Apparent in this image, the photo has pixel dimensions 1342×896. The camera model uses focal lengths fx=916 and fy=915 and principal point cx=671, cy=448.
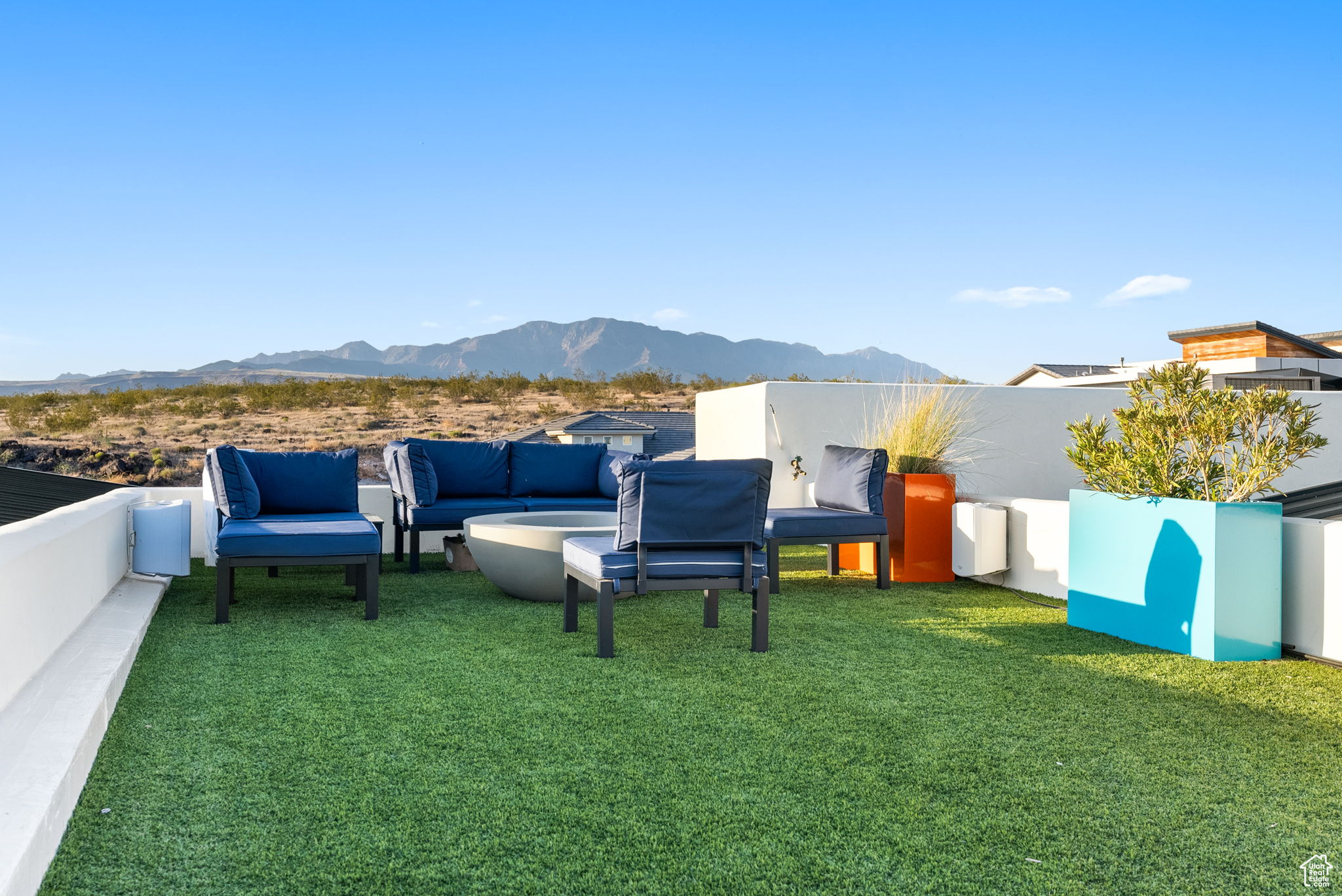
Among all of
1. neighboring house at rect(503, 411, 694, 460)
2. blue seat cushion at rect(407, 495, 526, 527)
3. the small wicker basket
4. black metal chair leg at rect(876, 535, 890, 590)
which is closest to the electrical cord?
black metal chair leg at rect(876, 535, 890, 590)

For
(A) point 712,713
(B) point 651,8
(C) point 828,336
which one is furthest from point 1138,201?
(A) point 712,713

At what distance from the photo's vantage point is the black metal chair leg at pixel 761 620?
4.07m

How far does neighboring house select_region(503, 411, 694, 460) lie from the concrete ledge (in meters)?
10.9

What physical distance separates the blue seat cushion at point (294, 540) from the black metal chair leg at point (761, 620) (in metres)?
2.02

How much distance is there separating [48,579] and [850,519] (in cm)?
427

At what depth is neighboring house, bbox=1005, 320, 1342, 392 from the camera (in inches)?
565

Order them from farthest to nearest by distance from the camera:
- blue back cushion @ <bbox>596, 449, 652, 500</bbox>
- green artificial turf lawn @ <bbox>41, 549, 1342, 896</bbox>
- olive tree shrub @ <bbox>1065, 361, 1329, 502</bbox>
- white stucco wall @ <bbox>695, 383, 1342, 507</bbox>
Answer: white stucco wall @ <bbox>695, 383, 1342, 507</bbox> → blue back cushion @ <bbox>596, 449, 652, 500</bbox> → olive tree shrub @ <bbox>1065, 361, 1329, 502</bbox> → green artificial turf lawn @ <bbox>41, 549, 1342, 896</bbox>

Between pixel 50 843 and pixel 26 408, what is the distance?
81.2 feet

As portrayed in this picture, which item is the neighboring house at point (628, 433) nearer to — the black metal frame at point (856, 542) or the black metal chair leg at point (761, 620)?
the black metal frame at point (856, 542)

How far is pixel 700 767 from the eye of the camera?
8.43 feet

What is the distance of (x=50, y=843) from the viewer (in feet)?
6.42

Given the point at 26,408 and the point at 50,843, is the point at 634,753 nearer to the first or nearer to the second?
the point at 50,843

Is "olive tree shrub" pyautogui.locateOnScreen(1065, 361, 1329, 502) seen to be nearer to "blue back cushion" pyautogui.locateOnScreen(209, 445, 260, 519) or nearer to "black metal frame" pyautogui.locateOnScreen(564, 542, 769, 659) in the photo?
"black metal frame" pyautogui.locateOnScreen(564, 542, 769, 659)

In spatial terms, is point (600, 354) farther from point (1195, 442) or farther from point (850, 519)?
point (1195, 442)
